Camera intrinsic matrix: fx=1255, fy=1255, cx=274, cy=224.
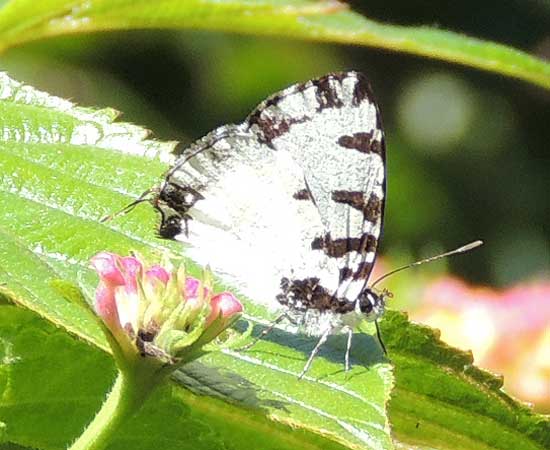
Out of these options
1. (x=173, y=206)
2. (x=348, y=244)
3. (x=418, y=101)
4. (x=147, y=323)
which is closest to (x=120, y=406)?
(x=147, y=323)

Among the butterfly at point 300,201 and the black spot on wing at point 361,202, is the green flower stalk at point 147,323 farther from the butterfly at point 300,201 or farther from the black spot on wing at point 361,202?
the black spot on wing at point 361,202

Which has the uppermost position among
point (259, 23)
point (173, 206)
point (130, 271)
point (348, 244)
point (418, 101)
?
point (418, 101)

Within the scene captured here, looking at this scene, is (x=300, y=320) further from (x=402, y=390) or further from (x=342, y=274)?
(x=402, y=390)

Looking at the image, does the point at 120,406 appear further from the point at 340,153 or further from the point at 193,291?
the point at 340,153

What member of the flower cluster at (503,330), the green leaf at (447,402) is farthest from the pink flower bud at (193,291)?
the flower cluster at (503,330)

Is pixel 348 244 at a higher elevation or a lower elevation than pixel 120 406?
higher

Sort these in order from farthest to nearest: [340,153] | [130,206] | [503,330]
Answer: [503,330] < [340,153] < [130,206]

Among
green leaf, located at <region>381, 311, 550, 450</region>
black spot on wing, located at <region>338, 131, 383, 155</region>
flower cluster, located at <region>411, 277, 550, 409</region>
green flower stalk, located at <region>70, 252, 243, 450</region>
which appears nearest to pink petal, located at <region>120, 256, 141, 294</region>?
green flower stalk, located at <region>70, 252, 243, 450</region>

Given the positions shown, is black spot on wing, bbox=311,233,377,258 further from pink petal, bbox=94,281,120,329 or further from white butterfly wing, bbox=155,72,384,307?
pink petal, bbox=94,281,120,329
